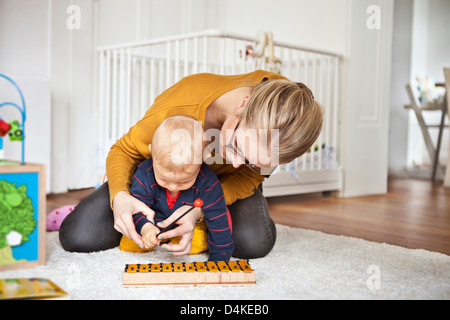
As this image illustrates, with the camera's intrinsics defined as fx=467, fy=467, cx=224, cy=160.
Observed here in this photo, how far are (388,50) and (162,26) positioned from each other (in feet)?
4.38

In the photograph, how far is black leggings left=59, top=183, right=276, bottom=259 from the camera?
1134 mm

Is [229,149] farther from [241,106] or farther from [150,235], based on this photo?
[150,235]

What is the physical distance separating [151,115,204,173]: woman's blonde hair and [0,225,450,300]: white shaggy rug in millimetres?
236

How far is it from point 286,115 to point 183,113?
25 cm

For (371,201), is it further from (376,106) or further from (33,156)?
(33,156)

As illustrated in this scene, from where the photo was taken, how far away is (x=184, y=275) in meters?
0.88

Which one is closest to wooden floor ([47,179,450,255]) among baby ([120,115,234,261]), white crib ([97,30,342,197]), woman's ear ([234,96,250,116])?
white crib ([97,30,342,197])

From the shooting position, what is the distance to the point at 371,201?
2.40m

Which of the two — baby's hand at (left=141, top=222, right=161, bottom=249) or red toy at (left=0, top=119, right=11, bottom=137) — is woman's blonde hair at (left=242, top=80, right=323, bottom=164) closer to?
baby's hand at (left=141, top=222, right=161, bottom=249)

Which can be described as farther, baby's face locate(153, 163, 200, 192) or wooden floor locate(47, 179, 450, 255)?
wooden floor locate(47, 179, 450, 255)

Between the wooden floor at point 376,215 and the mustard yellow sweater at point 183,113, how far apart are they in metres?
0.54

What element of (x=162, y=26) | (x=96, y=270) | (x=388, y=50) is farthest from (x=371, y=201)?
(x=96, y=270)

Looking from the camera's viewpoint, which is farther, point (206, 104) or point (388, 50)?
point (388, 50)
